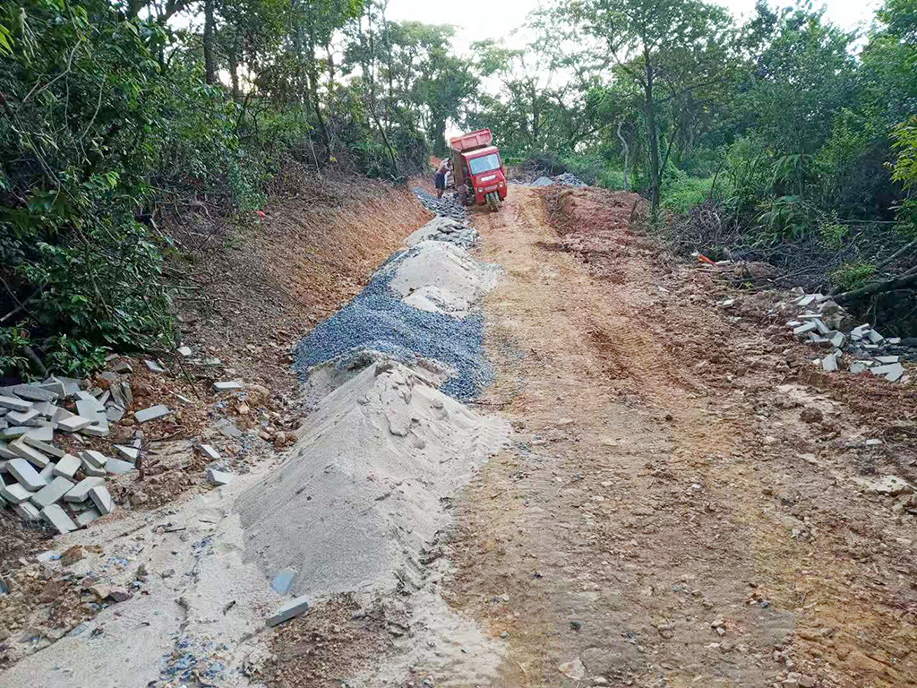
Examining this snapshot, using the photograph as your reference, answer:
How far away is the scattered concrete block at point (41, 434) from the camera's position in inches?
178

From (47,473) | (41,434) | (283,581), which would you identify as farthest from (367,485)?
(41,434)

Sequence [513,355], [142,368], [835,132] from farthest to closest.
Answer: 1. [835,132]
2. [513,355]
3. [142,368]

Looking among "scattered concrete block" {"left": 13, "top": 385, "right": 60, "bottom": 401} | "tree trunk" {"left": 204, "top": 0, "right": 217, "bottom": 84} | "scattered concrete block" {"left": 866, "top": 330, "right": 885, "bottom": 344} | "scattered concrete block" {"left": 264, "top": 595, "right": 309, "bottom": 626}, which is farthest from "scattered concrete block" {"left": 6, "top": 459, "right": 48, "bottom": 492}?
"scattered concrete block" {"left": 866, "top": 330, "right": 885, "bottom": 344}

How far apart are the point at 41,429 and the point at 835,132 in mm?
14177

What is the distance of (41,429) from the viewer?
4.62 m

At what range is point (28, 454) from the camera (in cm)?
437

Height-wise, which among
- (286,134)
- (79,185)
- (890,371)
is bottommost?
(890,371)

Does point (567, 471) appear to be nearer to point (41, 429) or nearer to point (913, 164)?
point (41, 429)

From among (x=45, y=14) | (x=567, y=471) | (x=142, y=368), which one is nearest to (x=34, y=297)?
(x=142, y=368)

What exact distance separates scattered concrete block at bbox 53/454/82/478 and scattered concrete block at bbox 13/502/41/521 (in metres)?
0.32

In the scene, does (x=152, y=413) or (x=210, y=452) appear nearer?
(x=210, y=452)

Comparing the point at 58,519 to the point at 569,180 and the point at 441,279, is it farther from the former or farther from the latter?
the point at 569,180

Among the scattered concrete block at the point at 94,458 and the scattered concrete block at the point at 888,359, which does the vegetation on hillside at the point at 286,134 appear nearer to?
the scattered concrete block at the point at 94,458

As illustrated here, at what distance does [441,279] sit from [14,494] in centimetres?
721
